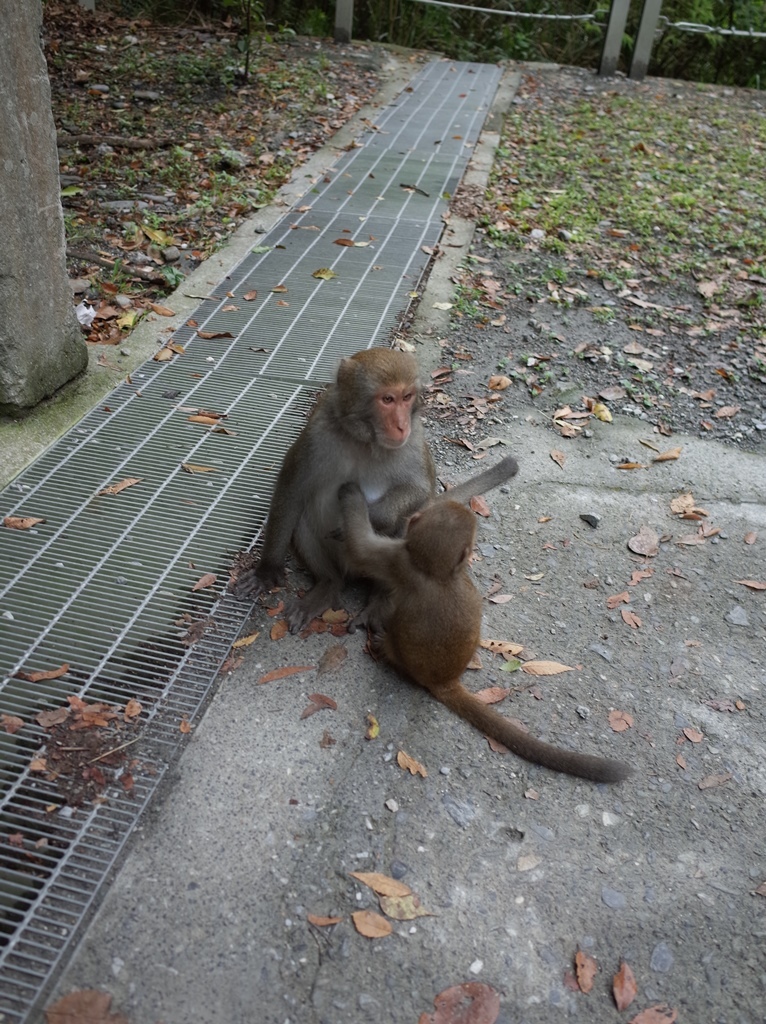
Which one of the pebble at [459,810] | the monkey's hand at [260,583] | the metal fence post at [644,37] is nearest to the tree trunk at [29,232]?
the monkey's hand at [260,583]

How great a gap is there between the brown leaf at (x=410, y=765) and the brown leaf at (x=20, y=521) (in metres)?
1.77

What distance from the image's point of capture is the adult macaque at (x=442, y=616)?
269cm

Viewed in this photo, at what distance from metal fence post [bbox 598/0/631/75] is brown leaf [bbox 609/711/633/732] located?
414 inches

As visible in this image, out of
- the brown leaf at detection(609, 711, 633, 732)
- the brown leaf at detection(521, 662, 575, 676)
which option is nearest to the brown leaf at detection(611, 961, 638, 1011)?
the brown leaf at detection(609, 711, 633, 732)

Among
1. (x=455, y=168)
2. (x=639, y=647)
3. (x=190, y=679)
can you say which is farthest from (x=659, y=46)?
→ (x=190, y=679)

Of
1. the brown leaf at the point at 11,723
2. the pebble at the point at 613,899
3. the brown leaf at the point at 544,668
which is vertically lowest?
the brown leaf at the point at 544,668

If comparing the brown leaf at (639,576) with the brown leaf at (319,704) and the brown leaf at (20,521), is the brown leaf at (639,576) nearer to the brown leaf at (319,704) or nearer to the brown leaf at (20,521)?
the brown leaf at (319,704)

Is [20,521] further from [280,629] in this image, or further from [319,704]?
[319,704]

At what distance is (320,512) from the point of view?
321 centimetres

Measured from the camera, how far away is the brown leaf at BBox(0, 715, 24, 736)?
266 centimetres

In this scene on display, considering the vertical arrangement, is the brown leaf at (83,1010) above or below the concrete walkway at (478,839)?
above

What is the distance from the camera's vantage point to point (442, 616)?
2.73 metres

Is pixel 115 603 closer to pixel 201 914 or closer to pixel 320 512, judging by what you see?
pixel 320 512

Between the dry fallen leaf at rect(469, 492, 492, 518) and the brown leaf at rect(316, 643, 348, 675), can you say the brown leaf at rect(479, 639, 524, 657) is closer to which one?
the brown leaf at rect(316, 643, 348, 675)
